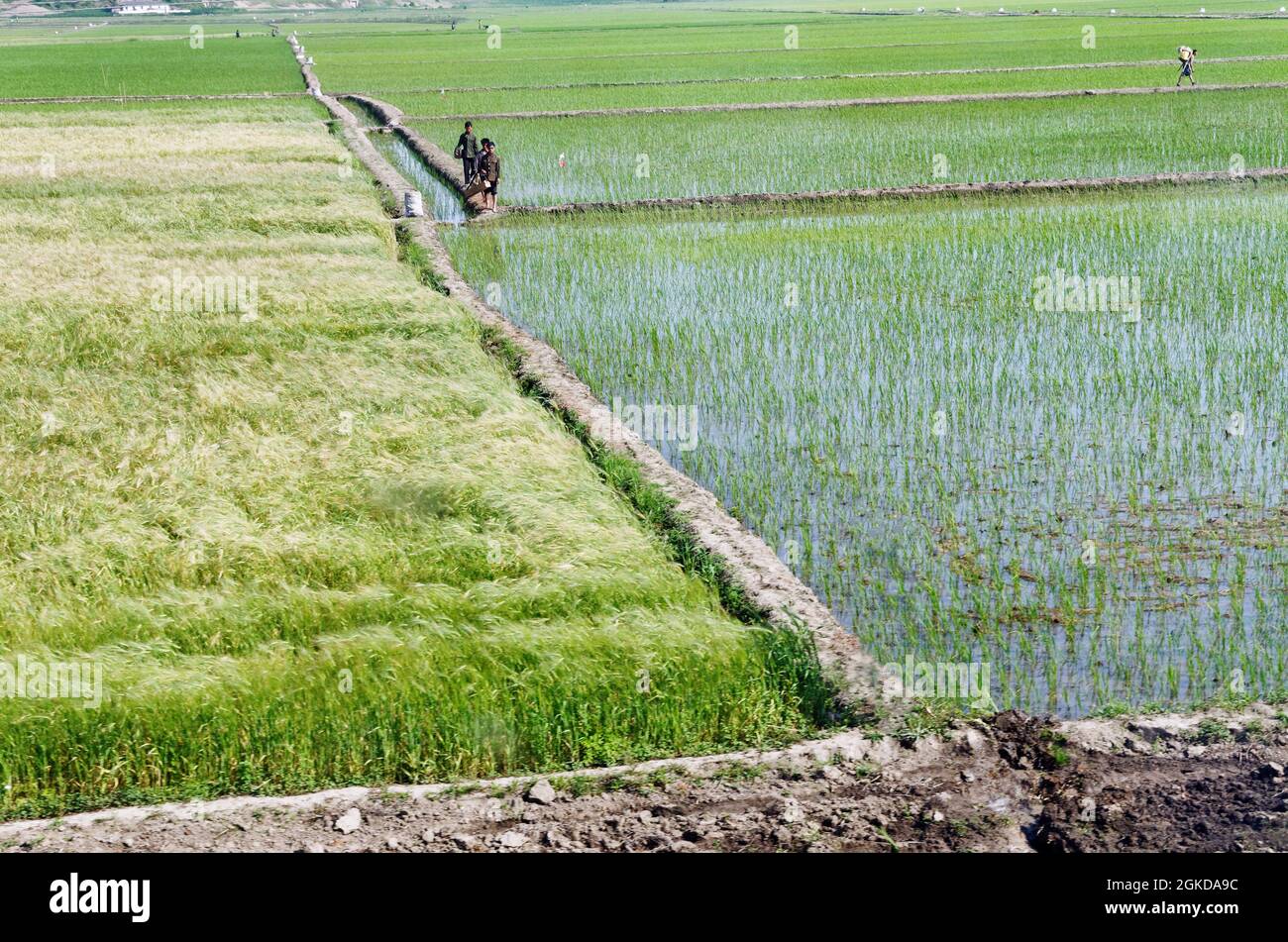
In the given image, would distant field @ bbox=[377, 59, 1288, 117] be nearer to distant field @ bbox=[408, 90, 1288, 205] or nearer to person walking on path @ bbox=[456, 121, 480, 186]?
distant field @ bbox=[408, 90, 1288, 205]

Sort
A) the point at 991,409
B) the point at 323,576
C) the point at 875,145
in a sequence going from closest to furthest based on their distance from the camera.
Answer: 1. the point at 323,576
2. the point at 991,409
3. the point at 875,145

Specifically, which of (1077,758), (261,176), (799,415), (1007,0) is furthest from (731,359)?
(1007,0)

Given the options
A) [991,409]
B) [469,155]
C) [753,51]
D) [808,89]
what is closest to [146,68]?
[753,51]

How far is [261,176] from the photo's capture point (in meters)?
16.7

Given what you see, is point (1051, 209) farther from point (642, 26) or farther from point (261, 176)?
point (642, 26)

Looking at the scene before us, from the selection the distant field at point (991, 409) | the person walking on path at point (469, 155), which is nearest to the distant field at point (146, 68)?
the person walking on path at point (469, 155)

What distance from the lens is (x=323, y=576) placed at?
5.41 metres

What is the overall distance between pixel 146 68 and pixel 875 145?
88.3 feet

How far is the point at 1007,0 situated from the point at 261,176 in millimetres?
80169

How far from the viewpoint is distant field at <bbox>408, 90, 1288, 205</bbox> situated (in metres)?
16.0

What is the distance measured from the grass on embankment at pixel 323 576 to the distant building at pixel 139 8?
10721 cm

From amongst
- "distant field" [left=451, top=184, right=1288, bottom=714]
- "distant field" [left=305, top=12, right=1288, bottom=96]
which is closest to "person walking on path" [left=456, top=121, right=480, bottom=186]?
"distant field" [left=451, top=184, right=1288, bottom=714]

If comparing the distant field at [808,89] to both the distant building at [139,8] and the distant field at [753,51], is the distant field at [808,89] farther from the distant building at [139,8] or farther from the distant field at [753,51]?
the distant building at [139,8]

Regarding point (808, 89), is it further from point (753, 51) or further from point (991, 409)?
point (991, 409)
